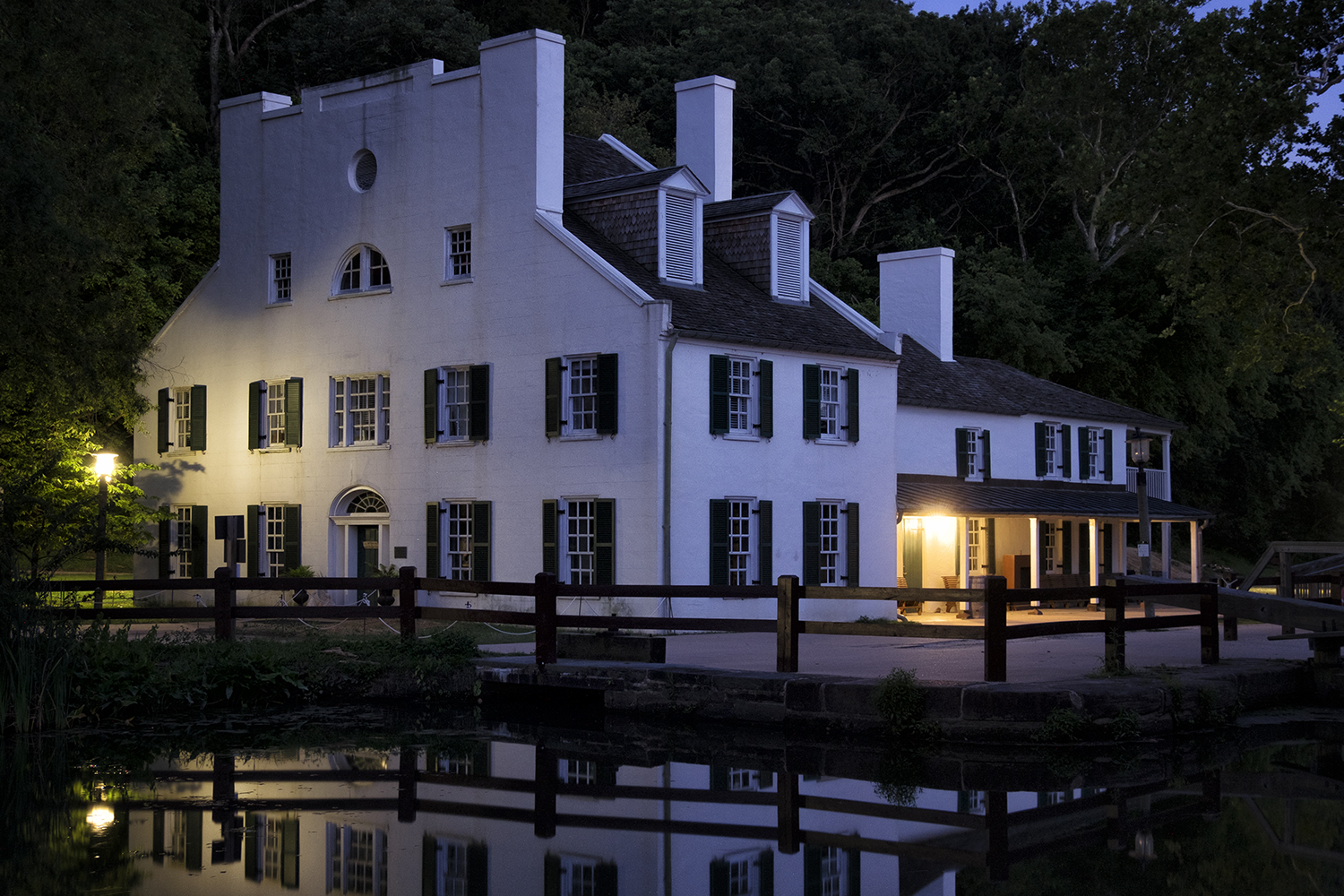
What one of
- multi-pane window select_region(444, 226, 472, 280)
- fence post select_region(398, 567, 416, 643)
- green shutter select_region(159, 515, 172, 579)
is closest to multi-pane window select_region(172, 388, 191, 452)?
green shutter select_region(159, 515, 172, 579)

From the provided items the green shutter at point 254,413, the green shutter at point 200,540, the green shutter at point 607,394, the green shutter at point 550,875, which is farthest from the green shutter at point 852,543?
the green shutter at point 550,875

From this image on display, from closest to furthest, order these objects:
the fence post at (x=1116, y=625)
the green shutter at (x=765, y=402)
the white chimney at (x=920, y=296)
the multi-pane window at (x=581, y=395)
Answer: the fence post at (x=1116, y=625)
the multi-pane window at (x=581, y=395)
the green shutter at (x=765, y=402)
the white chimney at (x=920, y=296)

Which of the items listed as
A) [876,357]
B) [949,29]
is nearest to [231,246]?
[876,357]

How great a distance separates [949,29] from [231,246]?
3062cm

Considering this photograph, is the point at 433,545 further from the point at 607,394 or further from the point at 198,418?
the point at 198,418

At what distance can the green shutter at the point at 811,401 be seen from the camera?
2667cm

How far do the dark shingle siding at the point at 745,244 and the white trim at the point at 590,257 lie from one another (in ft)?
13.9

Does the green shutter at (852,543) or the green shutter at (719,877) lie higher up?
the green shutter at (852,543)

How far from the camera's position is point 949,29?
5334cm

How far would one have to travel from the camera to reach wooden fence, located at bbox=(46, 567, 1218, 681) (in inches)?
538

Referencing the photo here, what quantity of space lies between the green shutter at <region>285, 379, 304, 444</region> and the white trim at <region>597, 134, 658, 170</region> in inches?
314

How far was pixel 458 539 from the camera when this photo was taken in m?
26.9

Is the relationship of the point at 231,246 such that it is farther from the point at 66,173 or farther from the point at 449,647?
the point at 449,647

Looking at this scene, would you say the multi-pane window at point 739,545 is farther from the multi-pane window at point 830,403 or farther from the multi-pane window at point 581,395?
the multi-pane window at point 581,395
